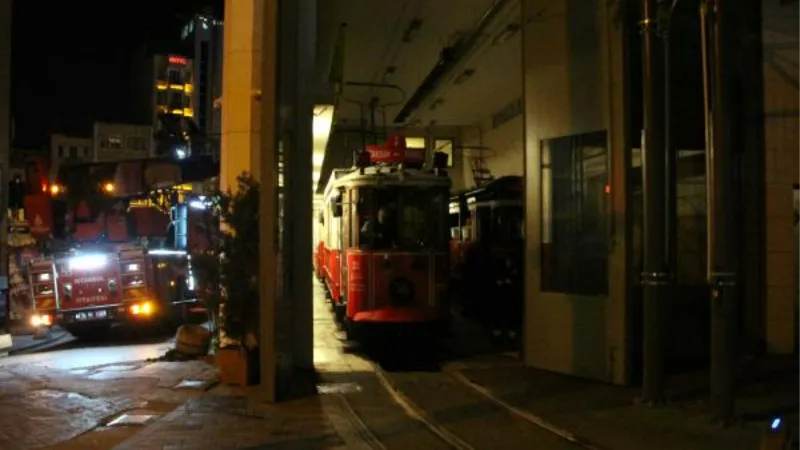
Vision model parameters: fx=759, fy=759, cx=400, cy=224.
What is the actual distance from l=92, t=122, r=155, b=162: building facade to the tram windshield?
57053 millimetres

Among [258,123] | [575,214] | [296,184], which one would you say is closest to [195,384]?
[296,184]

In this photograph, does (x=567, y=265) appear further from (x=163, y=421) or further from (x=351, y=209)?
(x=163, y=421)

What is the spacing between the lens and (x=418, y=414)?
8156 mm

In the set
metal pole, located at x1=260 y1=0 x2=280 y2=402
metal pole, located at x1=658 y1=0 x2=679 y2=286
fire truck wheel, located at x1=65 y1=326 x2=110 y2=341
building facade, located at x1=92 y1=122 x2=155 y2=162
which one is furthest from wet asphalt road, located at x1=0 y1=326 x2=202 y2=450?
building facade, located at x1=92 y1=122 x2=155 y2=162

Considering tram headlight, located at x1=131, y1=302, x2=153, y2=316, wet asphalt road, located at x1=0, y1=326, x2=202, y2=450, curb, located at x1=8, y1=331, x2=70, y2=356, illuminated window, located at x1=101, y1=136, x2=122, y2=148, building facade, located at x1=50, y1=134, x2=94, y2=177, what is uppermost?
illuminated window, located at x1=101, y1=136, x2=122, y2=148

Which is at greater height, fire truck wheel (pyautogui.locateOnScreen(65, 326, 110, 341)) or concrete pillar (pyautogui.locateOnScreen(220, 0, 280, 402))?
concrete pillar (pyautogui.locateOnScreen(220, 0, 280, 402))

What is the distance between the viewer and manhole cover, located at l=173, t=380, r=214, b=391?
9570 mm

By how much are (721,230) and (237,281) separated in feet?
18.3

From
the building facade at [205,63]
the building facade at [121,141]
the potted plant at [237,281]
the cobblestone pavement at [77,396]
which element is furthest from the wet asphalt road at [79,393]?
the building facade at [121,141]

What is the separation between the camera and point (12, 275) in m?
19.0

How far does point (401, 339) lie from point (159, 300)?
207 inches

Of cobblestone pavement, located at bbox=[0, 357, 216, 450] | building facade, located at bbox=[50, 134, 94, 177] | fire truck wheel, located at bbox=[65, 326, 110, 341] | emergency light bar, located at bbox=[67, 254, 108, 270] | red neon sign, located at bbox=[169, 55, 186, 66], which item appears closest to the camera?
cobblestone pavement, located at bbox=[0, 357, 216, 450]

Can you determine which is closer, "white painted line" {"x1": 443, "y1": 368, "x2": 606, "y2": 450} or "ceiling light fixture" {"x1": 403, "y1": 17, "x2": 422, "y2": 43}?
"white painted line" {"x1": 443, "y1": 368, "x2": 606, "y2": 450}

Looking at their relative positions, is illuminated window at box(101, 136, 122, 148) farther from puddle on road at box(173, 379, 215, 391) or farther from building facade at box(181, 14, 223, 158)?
puddle on road at box(173, 379, 215, 391)
